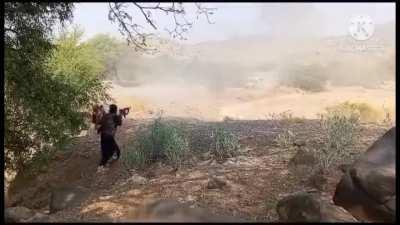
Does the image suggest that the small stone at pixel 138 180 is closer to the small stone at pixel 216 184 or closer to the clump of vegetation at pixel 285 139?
the small stone at pixel 216 184

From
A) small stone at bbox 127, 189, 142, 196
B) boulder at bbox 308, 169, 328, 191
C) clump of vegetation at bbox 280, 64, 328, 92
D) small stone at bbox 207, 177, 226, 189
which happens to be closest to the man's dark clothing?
small stone at bbox 127, 189, 142, 196

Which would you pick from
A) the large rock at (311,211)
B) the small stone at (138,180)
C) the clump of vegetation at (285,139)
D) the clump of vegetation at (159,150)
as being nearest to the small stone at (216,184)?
the small stone at (138,180)

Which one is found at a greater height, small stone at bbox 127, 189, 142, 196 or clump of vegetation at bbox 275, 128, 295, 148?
clump of vegetation at bbox 275, 128, 295, 148

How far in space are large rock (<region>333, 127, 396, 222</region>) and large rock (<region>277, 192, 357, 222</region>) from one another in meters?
0.19

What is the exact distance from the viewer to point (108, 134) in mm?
11492

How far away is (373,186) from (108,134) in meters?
6.48

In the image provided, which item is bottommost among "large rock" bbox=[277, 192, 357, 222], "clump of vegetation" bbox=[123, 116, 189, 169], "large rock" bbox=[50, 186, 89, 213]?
"large rock" bbox=[50, 186, 89, 213]

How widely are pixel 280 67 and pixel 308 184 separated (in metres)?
39.2

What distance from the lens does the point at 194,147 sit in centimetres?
1150

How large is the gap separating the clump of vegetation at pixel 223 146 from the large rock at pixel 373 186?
4.05m

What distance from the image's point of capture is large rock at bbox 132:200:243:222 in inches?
127

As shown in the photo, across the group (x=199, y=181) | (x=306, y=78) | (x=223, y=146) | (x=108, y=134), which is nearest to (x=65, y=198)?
(x=199, y=181)

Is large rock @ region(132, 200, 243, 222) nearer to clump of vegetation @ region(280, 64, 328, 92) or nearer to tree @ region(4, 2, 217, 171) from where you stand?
tree @ region(4, 2, 217, 171)

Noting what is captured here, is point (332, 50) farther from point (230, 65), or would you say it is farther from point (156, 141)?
point (156, 141)
